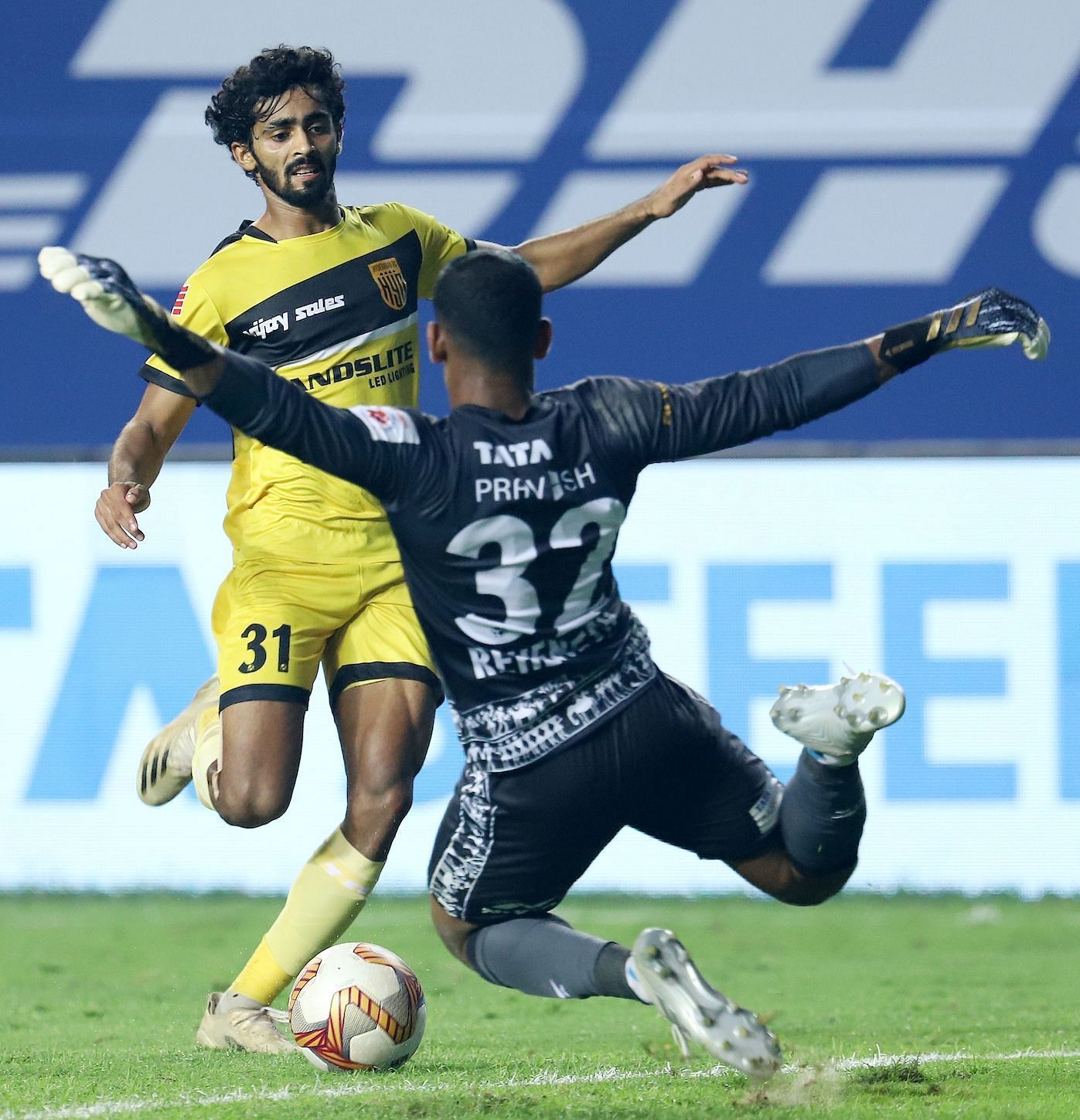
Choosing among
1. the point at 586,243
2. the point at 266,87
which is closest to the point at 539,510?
the point at 586,243

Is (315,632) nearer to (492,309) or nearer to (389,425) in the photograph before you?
(389,425)

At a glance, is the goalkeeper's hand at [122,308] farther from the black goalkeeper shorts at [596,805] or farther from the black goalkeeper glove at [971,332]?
the black goalkeeper glove at [971,332]

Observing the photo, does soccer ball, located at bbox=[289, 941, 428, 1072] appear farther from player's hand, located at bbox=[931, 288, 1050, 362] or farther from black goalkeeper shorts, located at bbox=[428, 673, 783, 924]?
player's hand, located at bbox=[931, 288, 1050, 362]

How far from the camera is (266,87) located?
5047mm

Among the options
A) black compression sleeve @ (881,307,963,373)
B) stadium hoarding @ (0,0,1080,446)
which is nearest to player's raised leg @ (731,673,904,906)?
black compression sleeve @ (881,307,963,373)

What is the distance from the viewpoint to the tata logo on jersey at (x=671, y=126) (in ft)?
32.7

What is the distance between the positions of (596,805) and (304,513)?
1.68 metres

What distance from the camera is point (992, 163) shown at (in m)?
10.0

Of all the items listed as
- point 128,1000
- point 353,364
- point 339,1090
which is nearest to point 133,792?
point 128,1000

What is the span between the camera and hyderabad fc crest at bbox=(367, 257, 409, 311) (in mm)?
5113

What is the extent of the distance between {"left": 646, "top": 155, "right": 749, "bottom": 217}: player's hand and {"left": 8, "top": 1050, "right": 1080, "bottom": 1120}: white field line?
2209 millimetres

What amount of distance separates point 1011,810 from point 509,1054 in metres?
4.36

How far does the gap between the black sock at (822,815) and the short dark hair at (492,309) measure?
1125 millimetres

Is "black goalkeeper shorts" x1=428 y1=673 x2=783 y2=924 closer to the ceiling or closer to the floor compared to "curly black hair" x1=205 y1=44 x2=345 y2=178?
closer to the floor
